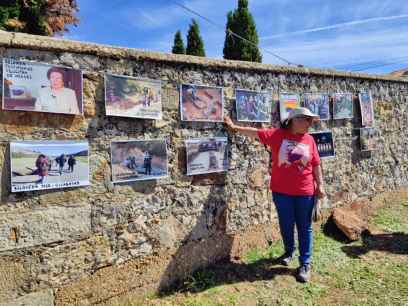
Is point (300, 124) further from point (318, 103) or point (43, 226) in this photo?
point (43, 226)

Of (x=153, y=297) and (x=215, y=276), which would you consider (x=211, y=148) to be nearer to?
(x=215, y=276)

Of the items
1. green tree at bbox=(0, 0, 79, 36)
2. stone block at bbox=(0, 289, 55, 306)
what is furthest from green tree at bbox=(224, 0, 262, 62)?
stone block at bbox=(0, 289, 55, 306)

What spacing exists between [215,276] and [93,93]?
6.32 feet

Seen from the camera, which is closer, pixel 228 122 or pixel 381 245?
pixel 228 122

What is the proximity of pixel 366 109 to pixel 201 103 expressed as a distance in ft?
10.4

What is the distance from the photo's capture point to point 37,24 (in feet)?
37.3

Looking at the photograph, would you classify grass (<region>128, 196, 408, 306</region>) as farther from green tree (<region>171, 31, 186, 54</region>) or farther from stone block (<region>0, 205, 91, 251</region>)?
green tree (<region>171, 31, 186, 54</region>)

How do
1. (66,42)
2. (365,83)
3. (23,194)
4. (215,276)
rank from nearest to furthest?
(23,194) < (66,42) < (215,276) < (365,83)

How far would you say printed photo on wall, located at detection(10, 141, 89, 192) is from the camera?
90.7 inches

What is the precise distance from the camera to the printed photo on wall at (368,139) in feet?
17.2

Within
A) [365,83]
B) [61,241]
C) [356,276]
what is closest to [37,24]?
[365,83]

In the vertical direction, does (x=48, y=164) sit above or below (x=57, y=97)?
below

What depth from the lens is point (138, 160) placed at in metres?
2.89

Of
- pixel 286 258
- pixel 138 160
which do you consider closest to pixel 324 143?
pixel 286 258
